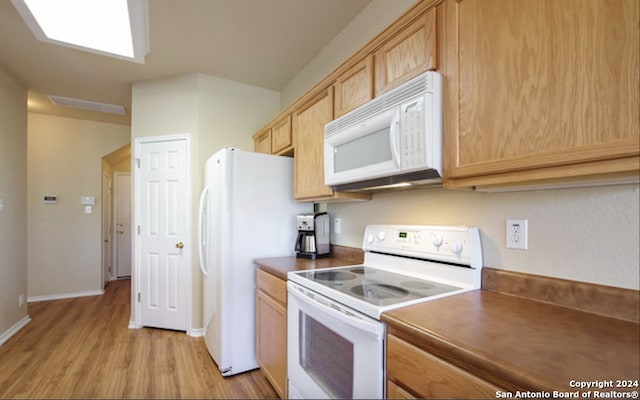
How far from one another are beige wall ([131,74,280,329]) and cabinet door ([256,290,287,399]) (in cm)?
116

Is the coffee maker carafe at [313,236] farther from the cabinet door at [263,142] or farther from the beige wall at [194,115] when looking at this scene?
the beige wall at [194,115]

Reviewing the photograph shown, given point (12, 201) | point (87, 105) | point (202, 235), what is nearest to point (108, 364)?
point (202, 235)

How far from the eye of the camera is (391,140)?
135cm

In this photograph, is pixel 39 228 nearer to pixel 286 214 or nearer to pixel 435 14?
pixel 286 214

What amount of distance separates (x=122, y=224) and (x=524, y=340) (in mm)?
6362

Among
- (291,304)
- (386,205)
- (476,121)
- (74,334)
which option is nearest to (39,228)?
(74,334)

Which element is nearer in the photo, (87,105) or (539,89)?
(539,89)

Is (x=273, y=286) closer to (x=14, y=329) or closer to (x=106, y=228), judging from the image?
(x=14, y=329)

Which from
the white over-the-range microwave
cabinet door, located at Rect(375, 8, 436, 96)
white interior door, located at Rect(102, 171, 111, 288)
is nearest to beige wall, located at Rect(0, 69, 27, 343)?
white interior door, located at Rect(102, 171, 111, 288)

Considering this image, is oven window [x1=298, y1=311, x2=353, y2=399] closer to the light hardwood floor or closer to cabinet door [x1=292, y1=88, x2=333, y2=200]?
the light hardwood floor

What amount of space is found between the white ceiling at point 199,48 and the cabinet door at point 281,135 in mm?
684

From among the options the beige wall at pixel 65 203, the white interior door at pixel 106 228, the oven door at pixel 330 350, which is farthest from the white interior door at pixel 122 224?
the oven door at pixel 330 350

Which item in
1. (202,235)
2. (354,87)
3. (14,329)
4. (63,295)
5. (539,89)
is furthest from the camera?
(63,295)

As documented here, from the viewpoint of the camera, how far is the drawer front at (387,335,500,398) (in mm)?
771
